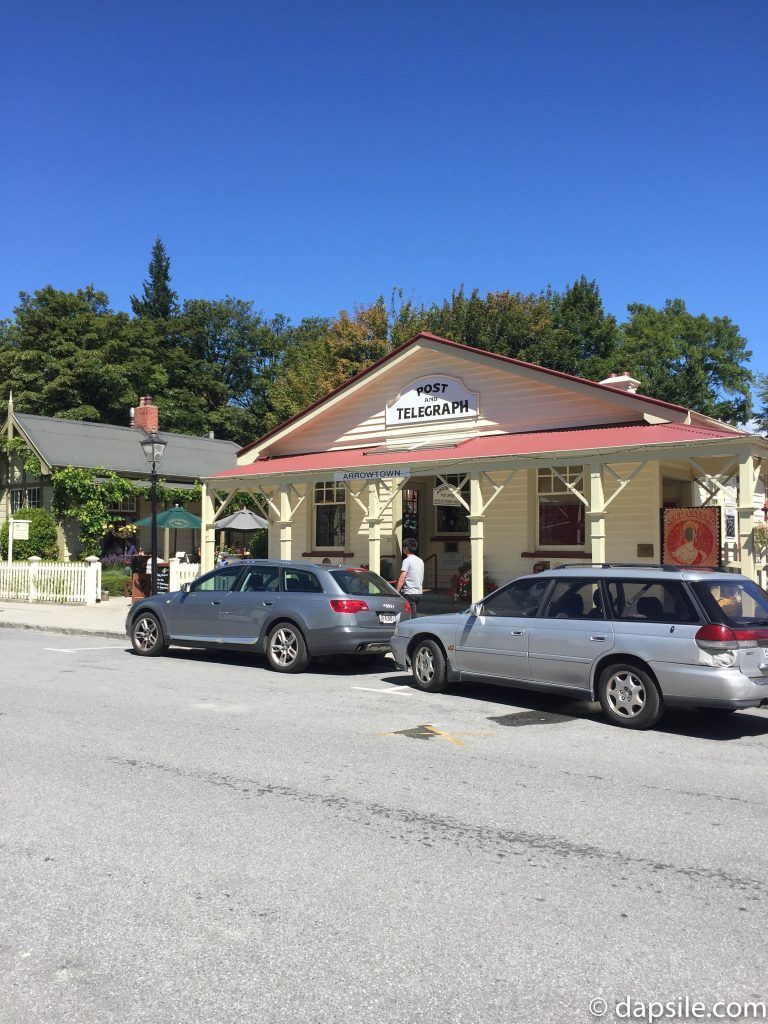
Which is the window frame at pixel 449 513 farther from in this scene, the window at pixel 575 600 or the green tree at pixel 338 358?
the green tree at pixel 338 358

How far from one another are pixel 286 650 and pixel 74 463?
20414 millimetres

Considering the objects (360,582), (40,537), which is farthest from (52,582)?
(360,582)

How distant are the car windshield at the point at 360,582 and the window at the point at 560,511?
21.5ft

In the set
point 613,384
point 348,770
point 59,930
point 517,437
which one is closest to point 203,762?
point 348,770

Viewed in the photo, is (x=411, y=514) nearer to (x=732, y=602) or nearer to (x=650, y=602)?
(x=650, y=602)

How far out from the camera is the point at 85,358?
47594 millimetres

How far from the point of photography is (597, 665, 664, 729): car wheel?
8.55 metres

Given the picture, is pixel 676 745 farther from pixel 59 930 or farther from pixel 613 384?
pixel 613 384

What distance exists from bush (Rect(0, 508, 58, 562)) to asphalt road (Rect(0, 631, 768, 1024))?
22.2 meters

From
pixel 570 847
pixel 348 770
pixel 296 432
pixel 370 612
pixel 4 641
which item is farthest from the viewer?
pixel 296 432

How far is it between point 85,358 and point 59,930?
46981mm

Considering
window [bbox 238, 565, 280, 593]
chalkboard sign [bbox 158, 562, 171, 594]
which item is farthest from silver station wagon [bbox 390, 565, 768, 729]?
chalkboard sign [bbox 158, 562, 171, 594]

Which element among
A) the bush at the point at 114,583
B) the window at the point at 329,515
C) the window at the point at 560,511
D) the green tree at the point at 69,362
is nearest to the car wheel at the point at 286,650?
the window at the point at 560,511

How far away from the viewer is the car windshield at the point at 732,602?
8.39 metres
